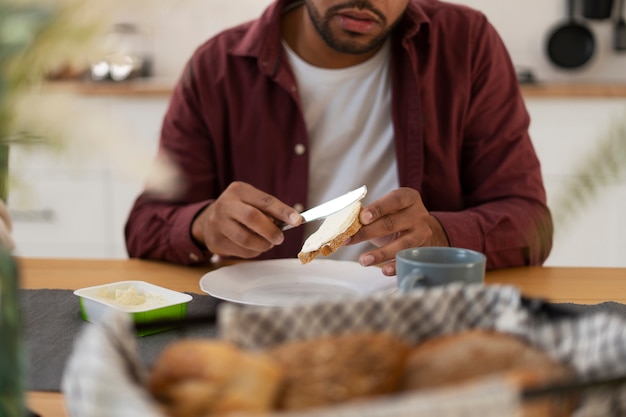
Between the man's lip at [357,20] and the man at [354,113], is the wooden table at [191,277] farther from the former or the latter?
the man's lip at [357,20]

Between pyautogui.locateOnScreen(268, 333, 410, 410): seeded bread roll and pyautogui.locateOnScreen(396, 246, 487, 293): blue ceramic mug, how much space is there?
13.3 inches

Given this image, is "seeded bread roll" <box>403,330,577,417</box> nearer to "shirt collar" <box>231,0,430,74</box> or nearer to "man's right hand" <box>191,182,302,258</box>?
"man's right hand" <box>191,182,302,258</box>

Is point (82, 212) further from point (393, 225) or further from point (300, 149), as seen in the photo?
point (393, 225)

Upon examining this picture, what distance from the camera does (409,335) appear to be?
23.1 inches

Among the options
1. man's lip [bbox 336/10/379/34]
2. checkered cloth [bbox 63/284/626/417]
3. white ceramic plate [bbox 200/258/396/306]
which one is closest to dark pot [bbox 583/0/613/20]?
man's lip [bbox 336/10/379/34]

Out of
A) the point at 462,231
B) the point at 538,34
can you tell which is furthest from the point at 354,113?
the point at 538,34

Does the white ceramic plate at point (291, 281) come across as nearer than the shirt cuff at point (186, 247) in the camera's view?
Yes

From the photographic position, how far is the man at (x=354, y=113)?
5.64 ft

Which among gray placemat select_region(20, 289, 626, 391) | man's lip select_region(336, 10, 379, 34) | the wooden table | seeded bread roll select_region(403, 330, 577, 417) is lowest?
Result: the wooden table

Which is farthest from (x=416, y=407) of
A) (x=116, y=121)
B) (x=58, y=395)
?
(x=58, y=395)

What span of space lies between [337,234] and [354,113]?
25.1 inches

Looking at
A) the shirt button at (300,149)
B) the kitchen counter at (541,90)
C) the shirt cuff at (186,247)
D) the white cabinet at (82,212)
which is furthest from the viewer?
the white cabinet at (82,212)

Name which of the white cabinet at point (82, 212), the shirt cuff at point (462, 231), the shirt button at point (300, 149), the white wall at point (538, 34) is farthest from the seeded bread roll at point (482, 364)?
the white wall at point (538, 34)

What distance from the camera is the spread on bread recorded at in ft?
1.54
